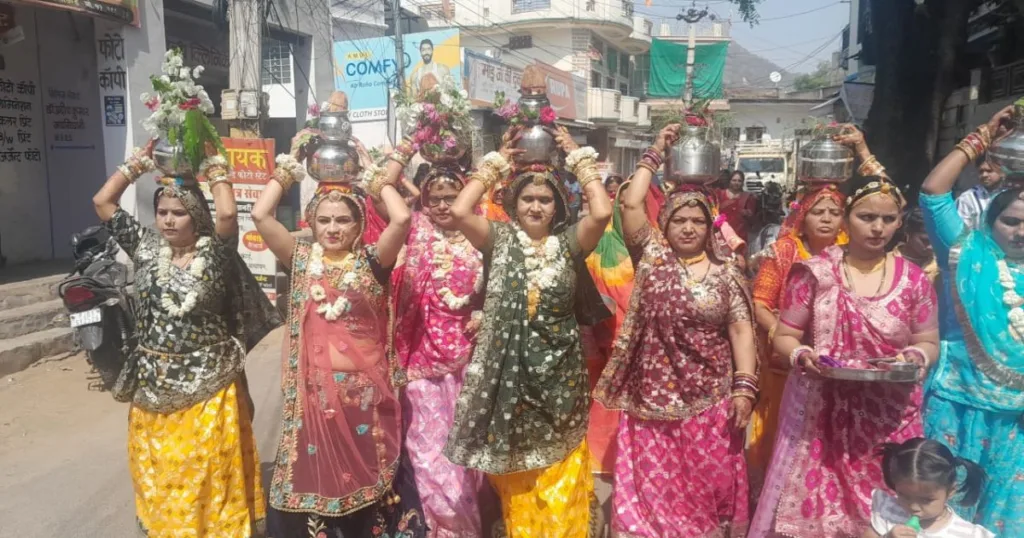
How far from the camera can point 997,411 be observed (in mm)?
3010

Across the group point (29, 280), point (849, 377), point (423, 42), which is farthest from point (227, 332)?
point (423, 42)

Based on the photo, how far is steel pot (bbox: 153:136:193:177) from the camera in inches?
136

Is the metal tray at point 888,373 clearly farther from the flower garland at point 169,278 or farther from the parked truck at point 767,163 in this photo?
the parked truck at point 767,163

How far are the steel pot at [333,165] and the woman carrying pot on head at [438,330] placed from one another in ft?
0.63

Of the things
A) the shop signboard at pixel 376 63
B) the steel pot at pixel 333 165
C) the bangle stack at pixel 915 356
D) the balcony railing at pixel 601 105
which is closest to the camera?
the bangle stack at pixel 915 356

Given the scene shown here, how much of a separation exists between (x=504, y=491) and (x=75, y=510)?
2.85 meters

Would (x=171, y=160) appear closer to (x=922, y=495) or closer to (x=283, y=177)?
(x=283, y=177)

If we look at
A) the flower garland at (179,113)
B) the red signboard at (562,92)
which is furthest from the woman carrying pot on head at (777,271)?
the red signboard at (562,92)

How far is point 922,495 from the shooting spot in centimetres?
270

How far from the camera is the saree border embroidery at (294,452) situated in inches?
133

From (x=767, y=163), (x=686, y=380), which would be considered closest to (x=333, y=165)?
(x=686, y=380)

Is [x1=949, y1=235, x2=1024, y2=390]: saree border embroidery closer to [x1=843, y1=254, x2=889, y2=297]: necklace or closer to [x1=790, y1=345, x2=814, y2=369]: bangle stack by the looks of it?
[x1=843, y1=254, x2=889, y2=297]: necklace

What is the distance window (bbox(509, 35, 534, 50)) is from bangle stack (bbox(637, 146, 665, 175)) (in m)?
30.0

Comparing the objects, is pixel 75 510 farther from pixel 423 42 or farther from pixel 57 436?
pixel 423 42
